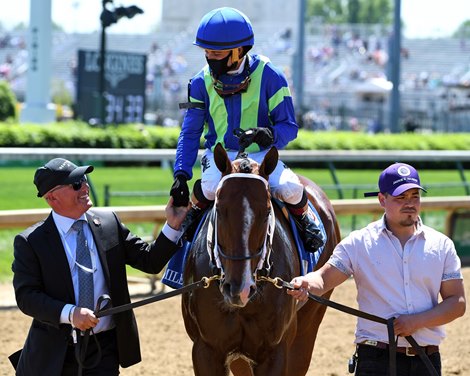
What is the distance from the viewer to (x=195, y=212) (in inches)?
194

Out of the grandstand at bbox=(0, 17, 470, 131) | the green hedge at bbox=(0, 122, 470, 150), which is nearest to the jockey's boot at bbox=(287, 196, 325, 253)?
the green hedge at bbox=(0, 122, 470, 150)

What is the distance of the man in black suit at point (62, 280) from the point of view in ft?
13.6

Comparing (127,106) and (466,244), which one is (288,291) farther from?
(127,106)

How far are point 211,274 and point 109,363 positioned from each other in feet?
2.02

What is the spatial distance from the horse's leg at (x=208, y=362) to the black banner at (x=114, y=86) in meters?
16.5

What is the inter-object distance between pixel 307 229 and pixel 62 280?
139cm

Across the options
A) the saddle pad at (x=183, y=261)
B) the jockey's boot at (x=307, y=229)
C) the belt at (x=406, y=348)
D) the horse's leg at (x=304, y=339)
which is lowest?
the horse's leg at (x=304, y=339)

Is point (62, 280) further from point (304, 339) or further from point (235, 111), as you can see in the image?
point (304, 339)

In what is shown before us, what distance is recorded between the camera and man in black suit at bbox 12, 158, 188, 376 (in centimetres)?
415

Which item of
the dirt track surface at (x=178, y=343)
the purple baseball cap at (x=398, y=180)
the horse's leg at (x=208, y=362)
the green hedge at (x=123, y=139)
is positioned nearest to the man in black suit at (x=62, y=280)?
the horse's leg at (x=208, y=362)

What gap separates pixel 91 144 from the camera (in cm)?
1941

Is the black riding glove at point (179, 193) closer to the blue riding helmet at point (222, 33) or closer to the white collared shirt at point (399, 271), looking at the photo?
the blue riding helmet at point (222, 33)

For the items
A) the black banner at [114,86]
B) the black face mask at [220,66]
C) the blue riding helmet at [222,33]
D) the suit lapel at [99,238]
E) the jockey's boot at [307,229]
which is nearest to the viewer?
the suit lapel at [99,238]

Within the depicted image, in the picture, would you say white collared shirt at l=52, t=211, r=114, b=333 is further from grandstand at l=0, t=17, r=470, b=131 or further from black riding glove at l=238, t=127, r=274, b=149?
grandstand at l=0, t=17, r=470, b=131
